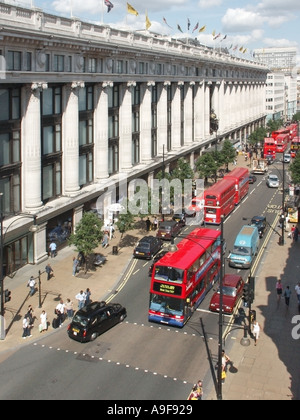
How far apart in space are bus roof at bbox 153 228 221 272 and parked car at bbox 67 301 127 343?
4631mm

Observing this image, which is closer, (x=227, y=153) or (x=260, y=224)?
(x=260, y=224)

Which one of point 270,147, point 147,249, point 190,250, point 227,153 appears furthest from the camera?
point 270,147

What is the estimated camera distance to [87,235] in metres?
43.3

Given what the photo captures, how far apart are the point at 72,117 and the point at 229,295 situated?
24288 mm

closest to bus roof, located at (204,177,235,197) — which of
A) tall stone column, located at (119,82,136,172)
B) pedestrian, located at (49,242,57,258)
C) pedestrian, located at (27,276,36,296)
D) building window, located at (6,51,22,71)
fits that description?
tall stone column, located at (119,82,136,172)

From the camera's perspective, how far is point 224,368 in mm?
27609

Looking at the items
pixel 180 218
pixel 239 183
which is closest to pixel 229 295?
pixel 180 218

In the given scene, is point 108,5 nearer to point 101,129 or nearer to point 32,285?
point 101,129

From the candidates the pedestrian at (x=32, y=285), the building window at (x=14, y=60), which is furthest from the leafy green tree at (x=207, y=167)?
the pedestrian at (x=32, y=285)

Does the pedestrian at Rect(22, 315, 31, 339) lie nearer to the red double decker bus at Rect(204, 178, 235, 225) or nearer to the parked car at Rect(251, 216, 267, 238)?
the red double decker bus at Rect(204, 178, 235, 225)

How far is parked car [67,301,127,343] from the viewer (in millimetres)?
31375

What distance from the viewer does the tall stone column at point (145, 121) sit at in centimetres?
6931

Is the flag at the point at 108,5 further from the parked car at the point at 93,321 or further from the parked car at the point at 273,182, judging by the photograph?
the parked car at the point at 273,182

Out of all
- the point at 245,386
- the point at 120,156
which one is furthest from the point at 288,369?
the point at 120,156
